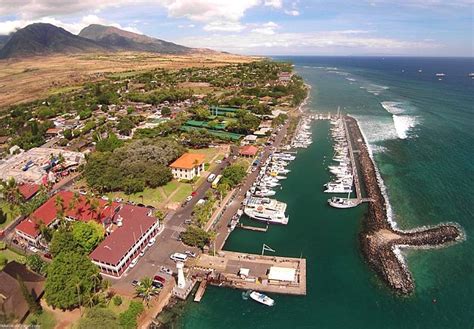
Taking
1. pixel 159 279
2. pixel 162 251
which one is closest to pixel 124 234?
pixel 162 251

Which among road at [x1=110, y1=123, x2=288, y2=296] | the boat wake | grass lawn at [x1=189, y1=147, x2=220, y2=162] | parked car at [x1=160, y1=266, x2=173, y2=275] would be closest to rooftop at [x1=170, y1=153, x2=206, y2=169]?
road at [x1=110, y1=123, x2=288, y2=296]

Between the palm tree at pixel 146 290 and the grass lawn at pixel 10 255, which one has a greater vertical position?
the palm tree at pixel 146 290

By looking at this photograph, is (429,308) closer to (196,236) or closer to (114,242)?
(196,236)

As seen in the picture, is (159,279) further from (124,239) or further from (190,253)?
(124,239)

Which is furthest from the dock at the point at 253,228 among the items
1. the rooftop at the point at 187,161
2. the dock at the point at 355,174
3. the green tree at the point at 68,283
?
the green tree at the point at 68,283

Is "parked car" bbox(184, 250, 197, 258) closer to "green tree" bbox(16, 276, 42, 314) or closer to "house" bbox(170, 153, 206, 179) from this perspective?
"green tree" bbox(16, 276, 42, 314)

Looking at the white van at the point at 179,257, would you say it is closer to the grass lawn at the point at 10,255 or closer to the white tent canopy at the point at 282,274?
the white tent canopy at the point at 282,274
